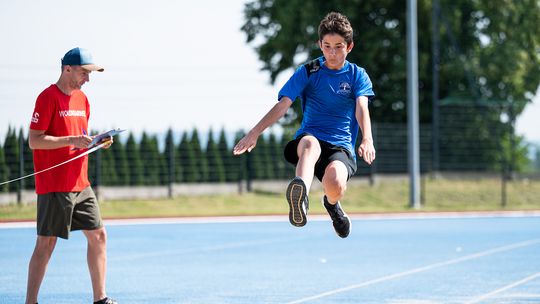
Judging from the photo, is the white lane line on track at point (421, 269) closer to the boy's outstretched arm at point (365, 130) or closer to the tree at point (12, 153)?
the boy's outstretched arm at point (365, 130)

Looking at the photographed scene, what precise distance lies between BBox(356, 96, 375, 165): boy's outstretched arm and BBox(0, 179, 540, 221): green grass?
17727 mm

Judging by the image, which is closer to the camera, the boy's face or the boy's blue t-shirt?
the boy's face

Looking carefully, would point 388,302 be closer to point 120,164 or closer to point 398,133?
point 120,164

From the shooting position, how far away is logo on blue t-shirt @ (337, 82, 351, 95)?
837cm

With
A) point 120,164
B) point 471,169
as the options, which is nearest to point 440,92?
point 471,169

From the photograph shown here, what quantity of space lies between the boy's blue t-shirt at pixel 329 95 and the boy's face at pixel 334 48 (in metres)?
0.12

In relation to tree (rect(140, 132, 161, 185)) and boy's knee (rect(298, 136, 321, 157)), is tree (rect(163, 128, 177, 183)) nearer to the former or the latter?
tree (rect(140, 132, 161, 185))

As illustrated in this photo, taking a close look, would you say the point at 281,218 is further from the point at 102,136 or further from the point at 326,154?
the point at 102,136

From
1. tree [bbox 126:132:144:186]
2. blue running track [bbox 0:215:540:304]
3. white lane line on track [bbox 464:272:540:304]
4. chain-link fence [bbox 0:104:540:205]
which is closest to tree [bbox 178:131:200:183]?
chain-link fence [bbox 0:104:540:205]

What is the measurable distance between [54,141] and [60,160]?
0.97 feet

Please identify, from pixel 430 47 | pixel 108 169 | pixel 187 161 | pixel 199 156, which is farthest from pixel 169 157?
pixel 430 47

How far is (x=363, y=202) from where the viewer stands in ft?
104

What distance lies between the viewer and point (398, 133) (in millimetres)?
35562

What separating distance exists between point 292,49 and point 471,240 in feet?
77.2
